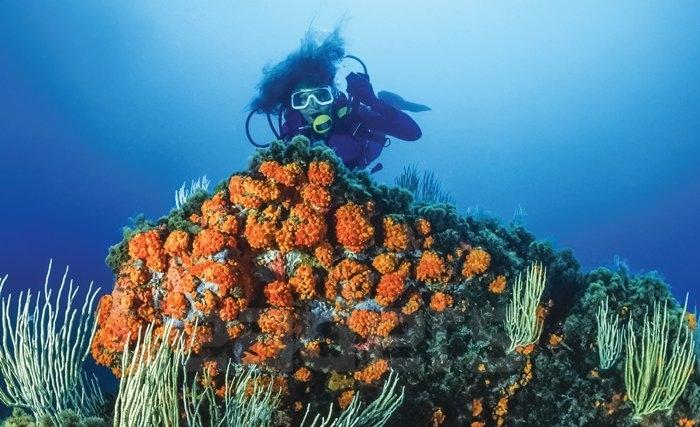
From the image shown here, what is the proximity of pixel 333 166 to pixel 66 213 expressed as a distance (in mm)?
52614

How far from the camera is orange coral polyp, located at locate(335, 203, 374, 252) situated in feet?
12.9

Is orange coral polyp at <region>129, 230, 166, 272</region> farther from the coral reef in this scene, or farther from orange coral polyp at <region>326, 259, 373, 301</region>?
orange coral polyp at <region>326, 259, 373, 301</region>

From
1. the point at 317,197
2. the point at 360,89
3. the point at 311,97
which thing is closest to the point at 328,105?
the point at 311,97

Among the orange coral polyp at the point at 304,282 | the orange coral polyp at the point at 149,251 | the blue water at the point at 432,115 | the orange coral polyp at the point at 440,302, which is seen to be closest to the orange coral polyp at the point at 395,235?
the orange coral polyp at the point at 440,302

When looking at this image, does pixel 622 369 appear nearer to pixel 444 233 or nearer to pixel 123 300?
pixel 444 233

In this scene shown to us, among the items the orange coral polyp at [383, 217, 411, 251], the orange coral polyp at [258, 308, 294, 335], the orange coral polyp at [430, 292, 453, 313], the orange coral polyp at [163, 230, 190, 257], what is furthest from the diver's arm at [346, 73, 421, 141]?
the orange coral polyp at [258, 308, 294, 335]

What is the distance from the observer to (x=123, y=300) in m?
3.67

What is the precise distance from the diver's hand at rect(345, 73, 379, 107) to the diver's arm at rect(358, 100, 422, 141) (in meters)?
0.13

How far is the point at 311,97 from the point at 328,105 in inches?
10.8

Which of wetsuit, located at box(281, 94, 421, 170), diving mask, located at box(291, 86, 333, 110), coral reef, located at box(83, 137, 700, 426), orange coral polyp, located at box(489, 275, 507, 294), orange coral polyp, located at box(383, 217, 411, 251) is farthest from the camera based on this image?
wetsuit, located at box(281, 94, 421, 170)

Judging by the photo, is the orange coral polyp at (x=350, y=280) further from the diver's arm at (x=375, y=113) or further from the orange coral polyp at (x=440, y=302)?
the diver's arm at (x=375, y=113)

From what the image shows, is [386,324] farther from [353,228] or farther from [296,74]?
[296,74]

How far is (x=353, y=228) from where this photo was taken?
3.93 meters

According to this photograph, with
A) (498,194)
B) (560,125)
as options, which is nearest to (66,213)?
(498,194)
